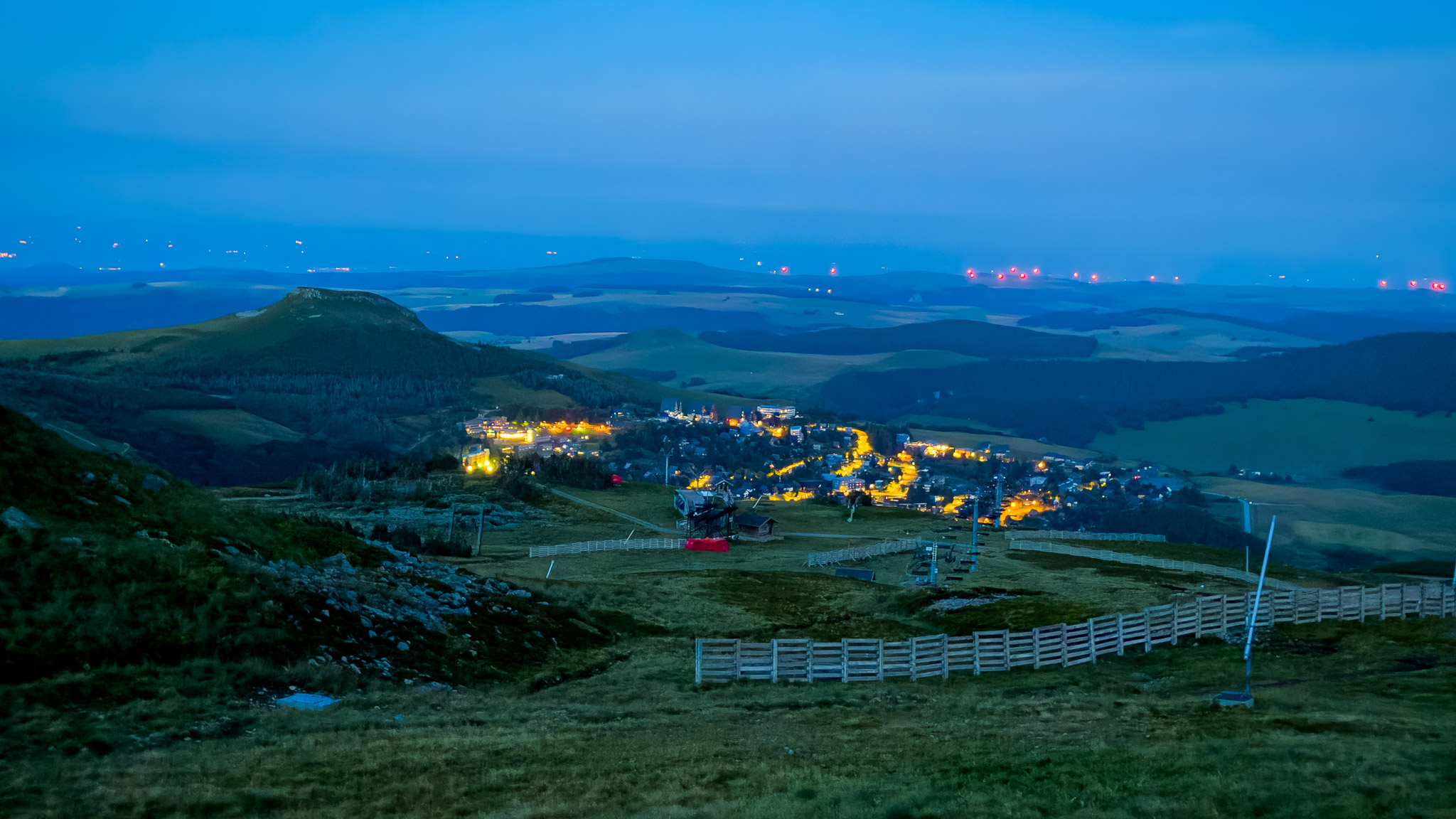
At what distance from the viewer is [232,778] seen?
66.5 feet

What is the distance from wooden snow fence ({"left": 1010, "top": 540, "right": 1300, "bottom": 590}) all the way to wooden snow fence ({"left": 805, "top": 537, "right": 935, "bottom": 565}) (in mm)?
7725

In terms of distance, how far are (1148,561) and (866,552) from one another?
771 inches

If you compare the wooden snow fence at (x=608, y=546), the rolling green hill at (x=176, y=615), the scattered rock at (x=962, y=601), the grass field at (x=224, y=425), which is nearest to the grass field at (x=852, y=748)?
the rolling green hill at (x=176, y=615)

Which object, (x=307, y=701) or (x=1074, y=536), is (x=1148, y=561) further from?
(x=307, y=701)

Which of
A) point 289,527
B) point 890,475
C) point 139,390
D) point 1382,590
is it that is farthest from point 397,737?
point 139,390

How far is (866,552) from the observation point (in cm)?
8281

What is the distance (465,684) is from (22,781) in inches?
575

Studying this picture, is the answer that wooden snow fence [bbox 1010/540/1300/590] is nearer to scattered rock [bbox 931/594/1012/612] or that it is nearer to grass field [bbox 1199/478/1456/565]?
scattered rock [bbox 931/594/1012/612]

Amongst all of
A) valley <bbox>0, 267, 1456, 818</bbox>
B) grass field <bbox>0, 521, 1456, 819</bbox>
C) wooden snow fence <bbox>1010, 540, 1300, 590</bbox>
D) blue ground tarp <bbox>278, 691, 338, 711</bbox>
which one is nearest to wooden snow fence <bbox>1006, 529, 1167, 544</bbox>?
wooden snow fence <bbox>1010, 540, 1300, 590</bbox>

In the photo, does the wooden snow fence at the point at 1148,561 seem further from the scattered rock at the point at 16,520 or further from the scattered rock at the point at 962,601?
the scattered rock at the point at 16,520

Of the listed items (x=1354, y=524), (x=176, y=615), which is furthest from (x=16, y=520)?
(x=1354, y=524)

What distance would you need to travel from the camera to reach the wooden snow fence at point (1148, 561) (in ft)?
222

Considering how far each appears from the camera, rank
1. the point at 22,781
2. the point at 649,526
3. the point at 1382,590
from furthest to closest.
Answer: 1. the point at 649,526
2. the point at 1382,590
3. the point at 22,781

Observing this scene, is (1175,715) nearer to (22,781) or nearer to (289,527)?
(22,781)
